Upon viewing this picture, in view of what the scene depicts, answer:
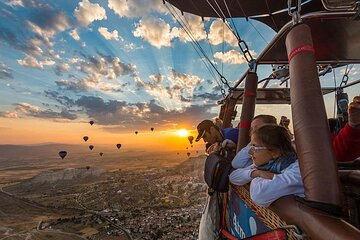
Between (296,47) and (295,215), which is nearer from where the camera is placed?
(295,215)

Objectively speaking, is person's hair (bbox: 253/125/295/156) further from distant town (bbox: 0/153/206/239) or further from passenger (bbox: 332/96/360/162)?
distant town (bbox: 0/153/206/239)

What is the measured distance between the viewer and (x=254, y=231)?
221 centimetres

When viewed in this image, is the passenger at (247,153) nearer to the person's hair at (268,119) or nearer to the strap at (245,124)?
the person's hair at (268,119)

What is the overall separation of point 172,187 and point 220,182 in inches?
3905

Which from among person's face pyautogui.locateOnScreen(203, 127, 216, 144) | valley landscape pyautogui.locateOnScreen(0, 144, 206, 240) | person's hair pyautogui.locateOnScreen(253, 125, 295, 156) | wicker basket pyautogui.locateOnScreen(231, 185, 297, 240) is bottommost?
valley landscape pyautogui.locateOnScreen(0, 144, 206, 240)

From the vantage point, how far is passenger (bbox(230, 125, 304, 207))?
1.69 metres

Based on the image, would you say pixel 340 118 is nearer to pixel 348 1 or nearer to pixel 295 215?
pixel 348 1

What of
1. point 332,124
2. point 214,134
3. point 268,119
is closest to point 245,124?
point 268,119

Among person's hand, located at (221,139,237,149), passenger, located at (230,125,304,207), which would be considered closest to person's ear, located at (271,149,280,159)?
passenger, located at (230,125,304,207)

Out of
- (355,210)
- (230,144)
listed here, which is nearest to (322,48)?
(230,144)

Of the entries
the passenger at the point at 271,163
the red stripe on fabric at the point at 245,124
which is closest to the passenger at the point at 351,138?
the red stripe on fabric at the point at 245,124

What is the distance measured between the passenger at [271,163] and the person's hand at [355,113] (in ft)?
3.45

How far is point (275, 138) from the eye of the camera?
1.99 metres

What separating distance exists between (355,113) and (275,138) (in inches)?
47.7
